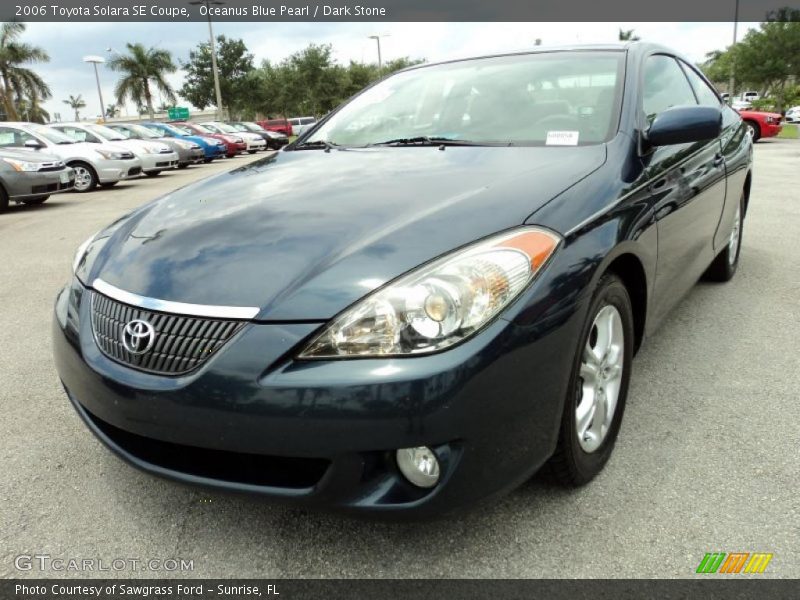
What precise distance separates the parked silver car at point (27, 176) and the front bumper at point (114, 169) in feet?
6.88

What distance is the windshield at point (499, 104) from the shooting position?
8.45 ft

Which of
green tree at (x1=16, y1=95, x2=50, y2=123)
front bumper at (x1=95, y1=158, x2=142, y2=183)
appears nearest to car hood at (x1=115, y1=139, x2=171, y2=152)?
front bumper at (x1=95, y1=158, x2=142, y2=183)

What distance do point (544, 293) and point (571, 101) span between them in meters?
1.28

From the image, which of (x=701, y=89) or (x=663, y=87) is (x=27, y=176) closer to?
(x=701, y=89)

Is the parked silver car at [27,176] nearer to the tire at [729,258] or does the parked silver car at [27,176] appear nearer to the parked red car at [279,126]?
the tire at [729,258]

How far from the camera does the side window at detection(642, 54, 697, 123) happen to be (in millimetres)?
2787

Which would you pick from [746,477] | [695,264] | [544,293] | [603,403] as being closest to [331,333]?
[544,293]

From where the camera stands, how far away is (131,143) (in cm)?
1508

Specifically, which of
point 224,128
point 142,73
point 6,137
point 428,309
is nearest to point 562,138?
point 428,309

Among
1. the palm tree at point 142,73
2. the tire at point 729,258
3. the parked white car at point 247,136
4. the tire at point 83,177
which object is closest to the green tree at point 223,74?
the palm tree at point 142,73

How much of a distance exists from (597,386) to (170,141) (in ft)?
58.7

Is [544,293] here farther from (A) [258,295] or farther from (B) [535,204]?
(A) [258,295]

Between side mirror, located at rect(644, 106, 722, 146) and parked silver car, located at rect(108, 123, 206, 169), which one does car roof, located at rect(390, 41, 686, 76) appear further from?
parked silver car, located at rect(108, 123, 206, 169)

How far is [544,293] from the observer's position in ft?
5.57
